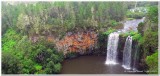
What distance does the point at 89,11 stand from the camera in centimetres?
397

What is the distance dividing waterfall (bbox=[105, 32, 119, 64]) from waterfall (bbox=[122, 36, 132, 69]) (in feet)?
0.34

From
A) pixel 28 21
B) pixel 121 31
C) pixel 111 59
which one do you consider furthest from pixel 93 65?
pixel 28 21

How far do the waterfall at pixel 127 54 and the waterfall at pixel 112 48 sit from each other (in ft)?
0.34

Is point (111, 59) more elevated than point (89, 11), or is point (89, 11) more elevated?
point (89, 11)

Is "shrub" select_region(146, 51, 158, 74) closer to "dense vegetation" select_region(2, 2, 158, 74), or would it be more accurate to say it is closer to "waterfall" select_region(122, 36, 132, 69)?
"dense vegetation" select_region(2, 2, 158, 74)

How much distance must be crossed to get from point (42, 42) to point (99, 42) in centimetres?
58

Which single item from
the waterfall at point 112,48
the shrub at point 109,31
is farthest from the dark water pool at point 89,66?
the shrub at point 109,31

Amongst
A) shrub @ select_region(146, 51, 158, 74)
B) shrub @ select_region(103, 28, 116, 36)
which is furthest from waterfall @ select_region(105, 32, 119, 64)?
shrub @ select_region(146, 51, 158, 74)

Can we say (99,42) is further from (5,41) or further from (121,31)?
(5,41)

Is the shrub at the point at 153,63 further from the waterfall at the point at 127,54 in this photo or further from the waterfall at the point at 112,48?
the waterfall at the point at 112,48

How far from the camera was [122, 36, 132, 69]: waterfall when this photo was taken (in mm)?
3964

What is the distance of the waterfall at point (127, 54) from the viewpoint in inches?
156

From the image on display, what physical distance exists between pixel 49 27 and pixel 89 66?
569mm

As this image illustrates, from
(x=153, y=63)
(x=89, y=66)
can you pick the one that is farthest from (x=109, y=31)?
(x=153, y=63)
